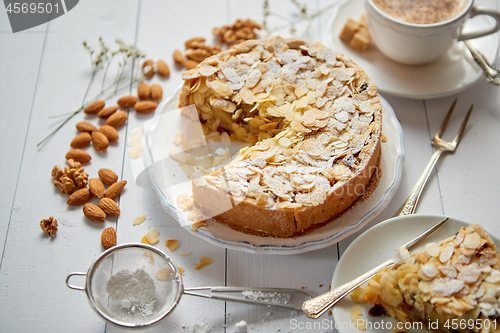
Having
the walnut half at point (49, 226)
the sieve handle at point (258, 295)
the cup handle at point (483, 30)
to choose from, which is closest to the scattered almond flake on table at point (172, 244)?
the sieve handle at point (258, 295)

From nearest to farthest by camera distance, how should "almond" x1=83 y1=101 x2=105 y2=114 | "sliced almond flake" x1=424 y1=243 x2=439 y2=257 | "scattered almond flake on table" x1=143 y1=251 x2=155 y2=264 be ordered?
"sliced almond flake" x1=424 y1=243 x2=439 y2=257
"scattered almond flake on table" x1=143 y1=251 x2=155 y2=264
"almond" x1=83 y1=101 x2=105 y2=114

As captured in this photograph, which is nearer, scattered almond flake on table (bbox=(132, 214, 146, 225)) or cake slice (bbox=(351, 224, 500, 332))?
cake slice (bbox=(351, 224, 500, 332))

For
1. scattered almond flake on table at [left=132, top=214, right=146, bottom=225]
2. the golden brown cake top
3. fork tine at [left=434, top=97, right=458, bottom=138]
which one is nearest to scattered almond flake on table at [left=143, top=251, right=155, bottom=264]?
scattered almond flake on table at [left=132, top=214, right=146, bottom=225]

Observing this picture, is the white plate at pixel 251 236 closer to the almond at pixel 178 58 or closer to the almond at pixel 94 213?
the almond at pixel 94 213

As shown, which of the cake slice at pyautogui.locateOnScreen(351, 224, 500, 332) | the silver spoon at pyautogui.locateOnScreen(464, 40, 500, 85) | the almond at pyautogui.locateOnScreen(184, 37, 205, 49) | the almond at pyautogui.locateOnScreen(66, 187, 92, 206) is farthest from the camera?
the almond at pyautogui.locateOnScreen(184, 37, 205, 49)

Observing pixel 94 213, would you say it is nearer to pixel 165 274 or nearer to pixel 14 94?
pixel 165 274

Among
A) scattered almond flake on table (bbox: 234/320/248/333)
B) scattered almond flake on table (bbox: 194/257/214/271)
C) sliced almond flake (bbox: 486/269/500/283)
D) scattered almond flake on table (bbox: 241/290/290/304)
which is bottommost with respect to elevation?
scattered almond flake on table (bbox: 234/320/248/333)

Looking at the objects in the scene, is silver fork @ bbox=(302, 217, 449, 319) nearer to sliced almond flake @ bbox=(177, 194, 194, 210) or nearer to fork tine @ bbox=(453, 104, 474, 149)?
sliced almond flake @ bbox=(177, 194, 194, 210)

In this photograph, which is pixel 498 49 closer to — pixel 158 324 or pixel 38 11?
pixel 158 324
